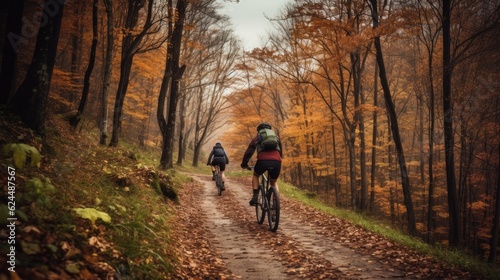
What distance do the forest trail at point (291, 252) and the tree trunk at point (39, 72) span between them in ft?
12.4

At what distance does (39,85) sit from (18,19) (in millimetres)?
1947

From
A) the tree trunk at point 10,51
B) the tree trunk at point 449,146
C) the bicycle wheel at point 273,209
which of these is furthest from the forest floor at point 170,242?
the tree trunk at point 449,146

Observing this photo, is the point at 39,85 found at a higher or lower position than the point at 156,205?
higher

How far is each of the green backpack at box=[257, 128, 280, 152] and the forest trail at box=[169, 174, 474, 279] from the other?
78.1 inches

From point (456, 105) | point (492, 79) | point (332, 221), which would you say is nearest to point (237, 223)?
point (332, 221)

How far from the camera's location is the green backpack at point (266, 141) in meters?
6.72

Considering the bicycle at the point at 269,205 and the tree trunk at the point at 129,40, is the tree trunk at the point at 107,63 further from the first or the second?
the bicycle at the point at 269,205

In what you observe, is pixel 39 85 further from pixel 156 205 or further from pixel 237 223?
pixel 237 223

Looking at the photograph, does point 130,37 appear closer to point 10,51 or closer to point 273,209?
point 10,51

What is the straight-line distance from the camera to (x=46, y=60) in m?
5.77

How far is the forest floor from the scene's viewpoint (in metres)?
2.83

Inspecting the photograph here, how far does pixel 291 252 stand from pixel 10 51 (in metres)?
7.20

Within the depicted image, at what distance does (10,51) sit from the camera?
632cm

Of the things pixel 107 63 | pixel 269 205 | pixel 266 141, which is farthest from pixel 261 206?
pixel 107 63
